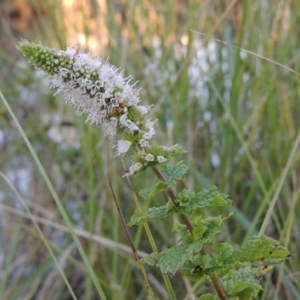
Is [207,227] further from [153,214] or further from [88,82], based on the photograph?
[88,82]

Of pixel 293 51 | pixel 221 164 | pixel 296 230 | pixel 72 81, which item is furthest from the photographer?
pixel 293 51

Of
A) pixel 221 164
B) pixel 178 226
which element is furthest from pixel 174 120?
pixel 178 226

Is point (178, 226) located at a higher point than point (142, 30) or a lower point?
lower

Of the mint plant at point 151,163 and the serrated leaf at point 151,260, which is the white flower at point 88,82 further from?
the serrated leaf at point 151,260

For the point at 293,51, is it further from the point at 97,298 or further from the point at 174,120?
the point at 97,298

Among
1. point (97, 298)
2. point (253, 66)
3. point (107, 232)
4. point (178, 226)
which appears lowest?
point (97, 298)

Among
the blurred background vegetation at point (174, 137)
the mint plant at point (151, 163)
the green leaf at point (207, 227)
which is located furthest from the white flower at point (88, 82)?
the blurred background vegetation at point (174, 137)

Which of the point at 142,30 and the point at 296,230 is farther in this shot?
the point at 142,30
